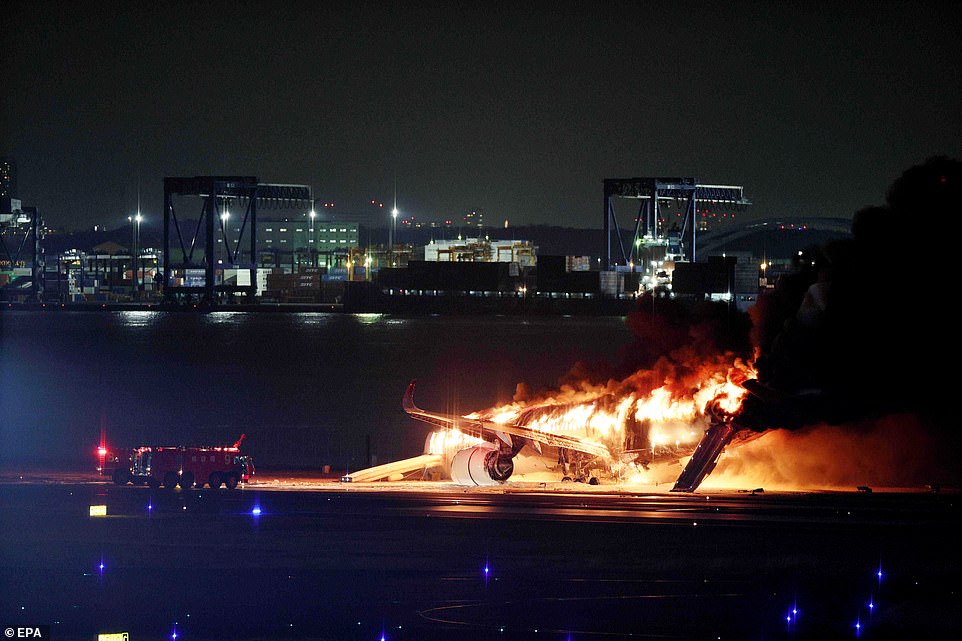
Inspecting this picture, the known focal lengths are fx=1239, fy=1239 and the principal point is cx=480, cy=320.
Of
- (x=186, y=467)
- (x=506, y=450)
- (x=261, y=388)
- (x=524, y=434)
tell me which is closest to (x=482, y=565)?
(x=524, y=434)

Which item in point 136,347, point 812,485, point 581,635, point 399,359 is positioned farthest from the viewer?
point 136,347

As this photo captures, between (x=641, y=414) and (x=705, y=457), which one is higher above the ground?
(x=641, y=414)

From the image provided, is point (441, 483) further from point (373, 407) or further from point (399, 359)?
point (399, 359)

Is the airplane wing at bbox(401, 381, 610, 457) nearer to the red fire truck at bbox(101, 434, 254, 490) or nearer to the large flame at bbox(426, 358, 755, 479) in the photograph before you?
the large flame at bbox(426, 358, 755, 479)

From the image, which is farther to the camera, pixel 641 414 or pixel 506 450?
pixel 506 450

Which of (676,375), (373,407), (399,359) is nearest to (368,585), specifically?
(676,375)

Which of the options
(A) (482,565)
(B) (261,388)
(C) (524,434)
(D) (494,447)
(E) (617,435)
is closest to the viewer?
(A) (482,565)

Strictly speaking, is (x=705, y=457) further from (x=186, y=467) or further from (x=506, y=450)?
(x=186, y=467)
